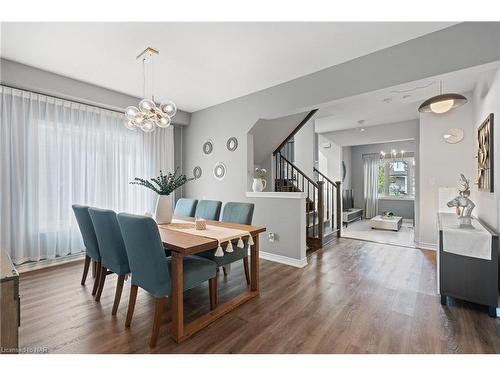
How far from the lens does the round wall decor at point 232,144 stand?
4047 mm

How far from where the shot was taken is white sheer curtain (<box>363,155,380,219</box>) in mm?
7969

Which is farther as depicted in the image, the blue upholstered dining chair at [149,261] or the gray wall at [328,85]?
the gray wall at [328,85]

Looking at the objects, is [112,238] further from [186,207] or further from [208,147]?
[208,147]

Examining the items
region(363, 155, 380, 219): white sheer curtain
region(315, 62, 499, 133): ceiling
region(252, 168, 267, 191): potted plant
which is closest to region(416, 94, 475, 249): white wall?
region(315, 62, 499, 133): ceiling

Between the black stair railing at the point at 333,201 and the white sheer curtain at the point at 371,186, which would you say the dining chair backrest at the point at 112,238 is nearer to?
the black stair railing at the point at 333,201

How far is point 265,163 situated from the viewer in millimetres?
5383

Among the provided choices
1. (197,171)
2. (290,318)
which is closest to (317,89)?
(290,318)

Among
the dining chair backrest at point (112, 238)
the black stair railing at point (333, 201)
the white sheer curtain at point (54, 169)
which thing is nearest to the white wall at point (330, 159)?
the black stair railing at point (333, 201)

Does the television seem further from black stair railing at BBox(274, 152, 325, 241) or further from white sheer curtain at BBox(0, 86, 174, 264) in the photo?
white sheer curtain at BBox(0, 86, 174, 264)

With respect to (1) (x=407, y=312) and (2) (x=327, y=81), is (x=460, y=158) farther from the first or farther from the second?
(1) (x=407, y=312)

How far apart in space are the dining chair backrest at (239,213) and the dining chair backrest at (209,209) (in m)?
0.15

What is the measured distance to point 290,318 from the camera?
203cm

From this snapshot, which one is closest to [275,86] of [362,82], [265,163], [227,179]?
[362,82]

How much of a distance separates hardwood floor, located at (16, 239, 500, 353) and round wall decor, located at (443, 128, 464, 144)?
2.31 metres
